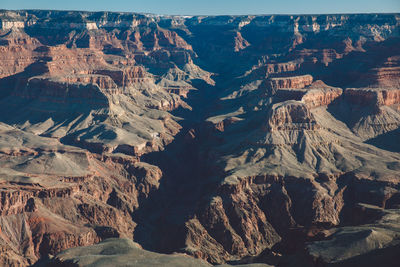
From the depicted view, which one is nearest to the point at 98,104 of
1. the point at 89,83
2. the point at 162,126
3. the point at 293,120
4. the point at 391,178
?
the point at 89,83

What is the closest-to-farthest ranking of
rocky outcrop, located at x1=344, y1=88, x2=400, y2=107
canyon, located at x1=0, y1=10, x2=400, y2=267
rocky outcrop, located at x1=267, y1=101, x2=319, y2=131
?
canyon, located at x1=0, y1=10, x2=400, y2=267 < rocky outcrop, located at x1=267, y1=101, x2=319, y2=131 < rocky outcrop, located at x1=344, y1=88, x2=400, y2=107

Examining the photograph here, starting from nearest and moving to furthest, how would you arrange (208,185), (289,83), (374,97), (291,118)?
(208,185)
(291,118)
(374,97)
(289,83)

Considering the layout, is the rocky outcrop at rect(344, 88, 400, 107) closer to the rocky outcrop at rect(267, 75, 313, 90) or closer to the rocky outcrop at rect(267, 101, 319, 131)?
the rocky outcrop at rect(267, 101, 319, 131)

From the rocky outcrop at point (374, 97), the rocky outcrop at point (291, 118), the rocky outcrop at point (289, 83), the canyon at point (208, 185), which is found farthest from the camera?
the rocky outcrop at point (289, 83)

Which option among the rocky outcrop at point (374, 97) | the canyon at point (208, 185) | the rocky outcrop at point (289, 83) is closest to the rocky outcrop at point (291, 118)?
the canyon at point (208, 185)

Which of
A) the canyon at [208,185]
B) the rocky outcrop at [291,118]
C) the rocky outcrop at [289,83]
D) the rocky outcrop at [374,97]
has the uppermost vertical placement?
the rocky outcrop at [289,83]

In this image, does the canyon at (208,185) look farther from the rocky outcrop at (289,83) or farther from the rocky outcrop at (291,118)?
the rocky outcrop at (289,83)

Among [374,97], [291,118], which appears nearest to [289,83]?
[374,97]

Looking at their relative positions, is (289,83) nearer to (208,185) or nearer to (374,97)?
(374,97)

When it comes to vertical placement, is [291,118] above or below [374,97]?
below

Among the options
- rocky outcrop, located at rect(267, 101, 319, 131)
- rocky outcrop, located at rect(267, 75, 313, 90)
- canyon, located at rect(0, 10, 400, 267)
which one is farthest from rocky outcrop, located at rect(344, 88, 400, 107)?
rocky outcrop, located at rect(267, 75, 313, 90)

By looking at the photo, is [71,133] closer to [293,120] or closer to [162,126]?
[162,126]
